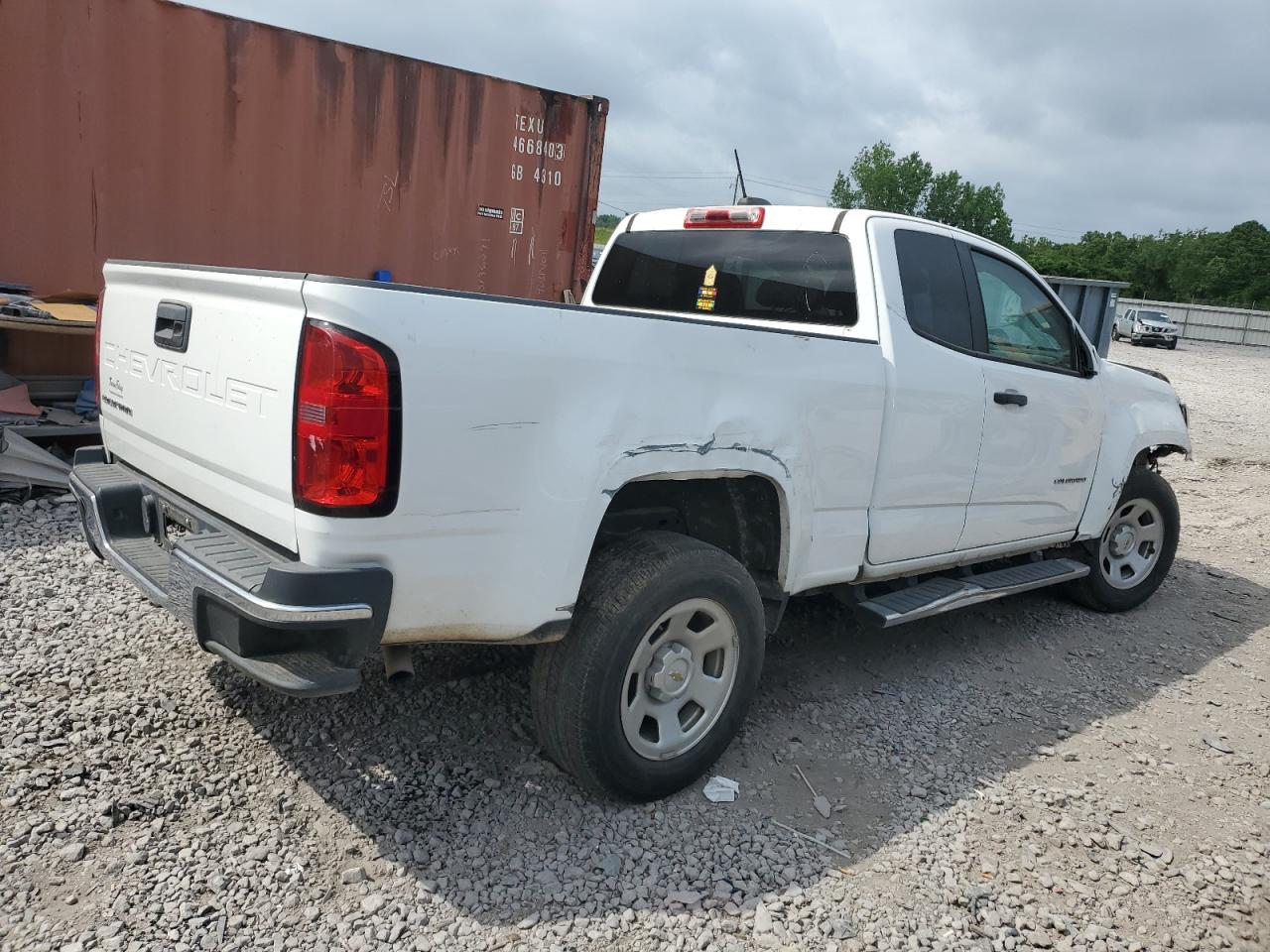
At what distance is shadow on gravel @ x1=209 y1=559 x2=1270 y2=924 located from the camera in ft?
8.68

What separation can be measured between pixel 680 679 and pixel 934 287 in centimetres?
196

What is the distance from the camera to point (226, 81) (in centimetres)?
650

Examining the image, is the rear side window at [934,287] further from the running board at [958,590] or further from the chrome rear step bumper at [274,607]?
the chrome rear step bumper at [274,607]

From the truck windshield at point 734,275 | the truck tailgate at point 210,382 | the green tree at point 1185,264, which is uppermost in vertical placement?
the green tree at point 1185,264

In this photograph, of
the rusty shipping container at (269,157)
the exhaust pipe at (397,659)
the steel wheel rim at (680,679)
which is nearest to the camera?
the exhaust pipe at (397,659)

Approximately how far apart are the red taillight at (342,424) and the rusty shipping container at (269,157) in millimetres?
5175

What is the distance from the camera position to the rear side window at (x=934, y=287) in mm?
3658

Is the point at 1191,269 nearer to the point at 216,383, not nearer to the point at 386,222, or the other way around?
the point at 386,222

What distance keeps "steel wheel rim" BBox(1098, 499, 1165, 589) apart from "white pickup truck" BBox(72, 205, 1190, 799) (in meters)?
1.04

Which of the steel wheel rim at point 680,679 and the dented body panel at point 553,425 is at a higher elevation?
the dented body panel at point 553,425

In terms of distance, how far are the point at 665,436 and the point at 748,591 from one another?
647mm

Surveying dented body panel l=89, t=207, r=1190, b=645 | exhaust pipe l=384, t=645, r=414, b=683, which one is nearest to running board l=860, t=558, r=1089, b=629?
dented body panel l=89, t=207, r=1190, b=645

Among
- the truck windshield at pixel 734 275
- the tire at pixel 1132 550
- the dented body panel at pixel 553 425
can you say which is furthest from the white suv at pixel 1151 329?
the dented body panel at pixel 553 425

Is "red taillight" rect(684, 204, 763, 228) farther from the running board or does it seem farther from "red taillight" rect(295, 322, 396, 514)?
"red taillight" rect(295, 322, 396, 514)
